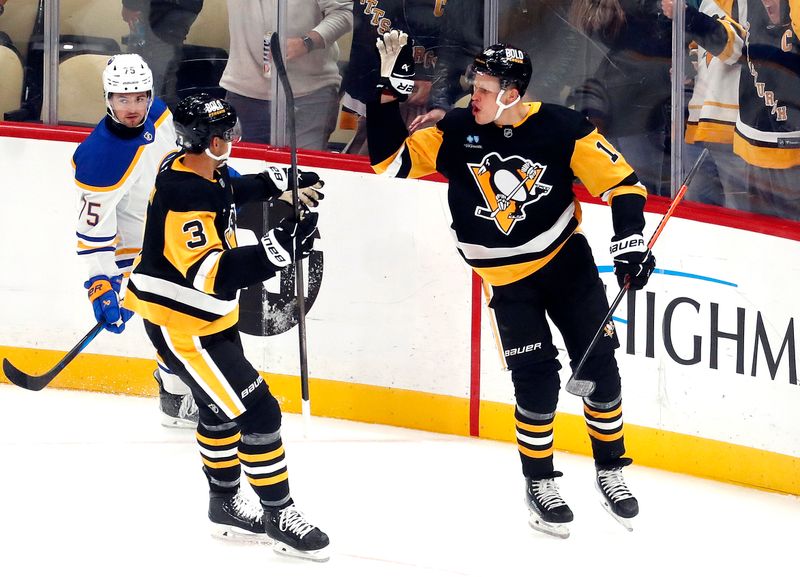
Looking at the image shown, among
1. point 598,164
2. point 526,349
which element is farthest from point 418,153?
point 526,349

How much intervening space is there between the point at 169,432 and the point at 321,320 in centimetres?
76

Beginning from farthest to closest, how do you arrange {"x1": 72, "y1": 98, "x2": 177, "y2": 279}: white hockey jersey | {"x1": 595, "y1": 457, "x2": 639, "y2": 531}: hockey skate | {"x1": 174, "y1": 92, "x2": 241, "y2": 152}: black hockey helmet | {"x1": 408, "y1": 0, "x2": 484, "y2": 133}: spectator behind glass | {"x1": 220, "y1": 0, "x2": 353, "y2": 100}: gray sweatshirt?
{"x1": 220, "y1": 0, "x2": 353, "y2": 100}: gray sweatshirt < {"x1": 408, "y1": 0, "x2": 484, "y2": 133}: spectator behind glass < {"x1": 72, "y1": 98, "x2": 177, "y2": 279}: white hockey jersey < {"x1": 595, "y1": 457, "x2": 639, "y2": 531}: hockey skate < {"x1": 174, "y1": 92, "x2": 241, "y2": 152}: black hockey helmet

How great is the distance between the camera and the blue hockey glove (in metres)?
4.31

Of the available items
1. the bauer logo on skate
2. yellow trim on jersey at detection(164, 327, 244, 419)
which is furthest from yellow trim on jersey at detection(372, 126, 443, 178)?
yellow trim on jersey at detection(164, 327, 244, 419)

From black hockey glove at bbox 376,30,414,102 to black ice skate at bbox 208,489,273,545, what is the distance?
1.32 m

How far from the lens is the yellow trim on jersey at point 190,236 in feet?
10.5

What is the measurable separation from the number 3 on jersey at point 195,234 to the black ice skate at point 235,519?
2.77ft

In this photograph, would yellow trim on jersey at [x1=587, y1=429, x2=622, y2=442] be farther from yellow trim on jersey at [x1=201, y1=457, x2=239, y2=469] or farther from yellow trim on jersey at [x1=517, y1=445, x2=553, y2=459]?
yellow trim on jersey at [x1=201, y1=457, x2=239, y2=469]

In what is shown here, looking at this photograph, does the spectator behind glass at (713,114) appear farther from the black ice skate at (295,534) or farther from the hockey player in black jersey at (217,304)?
the black ice skate at (295,534)

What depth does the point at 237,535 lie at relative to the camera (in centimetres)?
363

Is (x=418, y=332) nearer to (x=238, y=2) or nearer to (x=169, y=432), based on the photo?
(x=169, y=432)

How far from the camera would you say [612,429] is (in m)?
3.65

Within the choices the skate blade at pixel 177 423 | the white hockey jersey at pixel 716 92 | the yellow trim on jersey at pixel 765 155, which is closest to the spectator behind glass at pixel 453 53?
the white hockey jersey at pixel 716 92

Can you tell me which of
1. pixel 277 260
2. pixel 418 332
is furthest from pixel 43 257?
pixel 277 260
